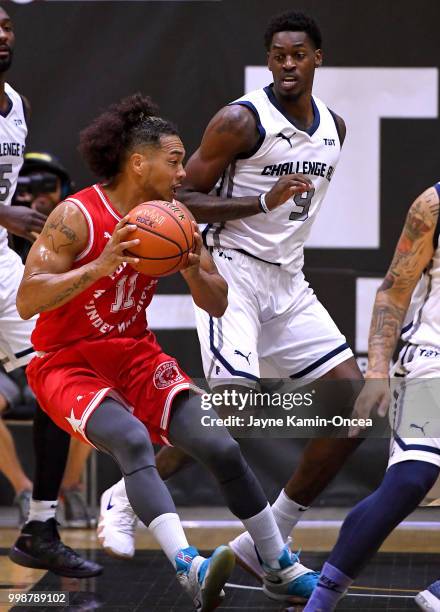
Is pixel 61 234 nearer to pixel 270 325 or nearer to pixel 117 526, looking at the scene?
pixel 270 325

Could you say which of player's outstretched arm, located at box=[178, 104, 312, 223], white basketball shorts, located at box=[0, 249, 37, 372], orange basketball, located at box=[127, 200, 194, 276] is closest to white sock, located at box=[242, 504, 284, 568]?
orange basketball, located at box=[127, 200, 194, 276]

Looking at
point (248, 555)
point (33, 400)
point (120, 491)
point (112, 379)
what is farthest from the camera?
point (33, 400)

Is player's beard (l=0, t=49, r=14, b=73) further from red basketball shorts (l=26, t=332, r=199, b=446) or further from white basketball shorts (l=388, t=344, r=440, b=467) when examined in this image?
white basketball shorts (l=388, t=344, r=440, b=467)

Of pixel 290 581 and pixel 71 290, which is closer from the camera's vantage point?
pixel 71 290

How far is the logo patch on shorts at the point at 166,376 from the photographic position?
455 cm

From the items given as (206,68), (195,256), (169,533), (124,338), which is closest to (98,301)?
(124,338)

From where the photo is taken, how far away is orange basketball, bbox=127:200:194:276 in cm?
425

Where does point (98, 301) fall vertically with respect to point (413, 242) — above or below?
below

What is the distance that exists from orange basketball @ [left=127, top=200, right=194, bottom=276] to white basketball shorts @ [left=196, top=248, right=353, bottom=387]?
79cm

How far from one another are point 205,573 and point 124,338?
99 cm

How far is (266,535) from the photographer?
14.9 feet

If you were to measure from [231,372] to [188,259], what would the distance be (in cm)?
78

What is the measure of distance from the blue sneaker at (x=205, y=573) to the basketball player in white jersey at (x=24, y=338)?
1164 mm

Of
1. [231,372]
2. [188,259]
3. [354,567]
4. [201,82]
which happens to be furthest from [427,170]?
[354,567]
